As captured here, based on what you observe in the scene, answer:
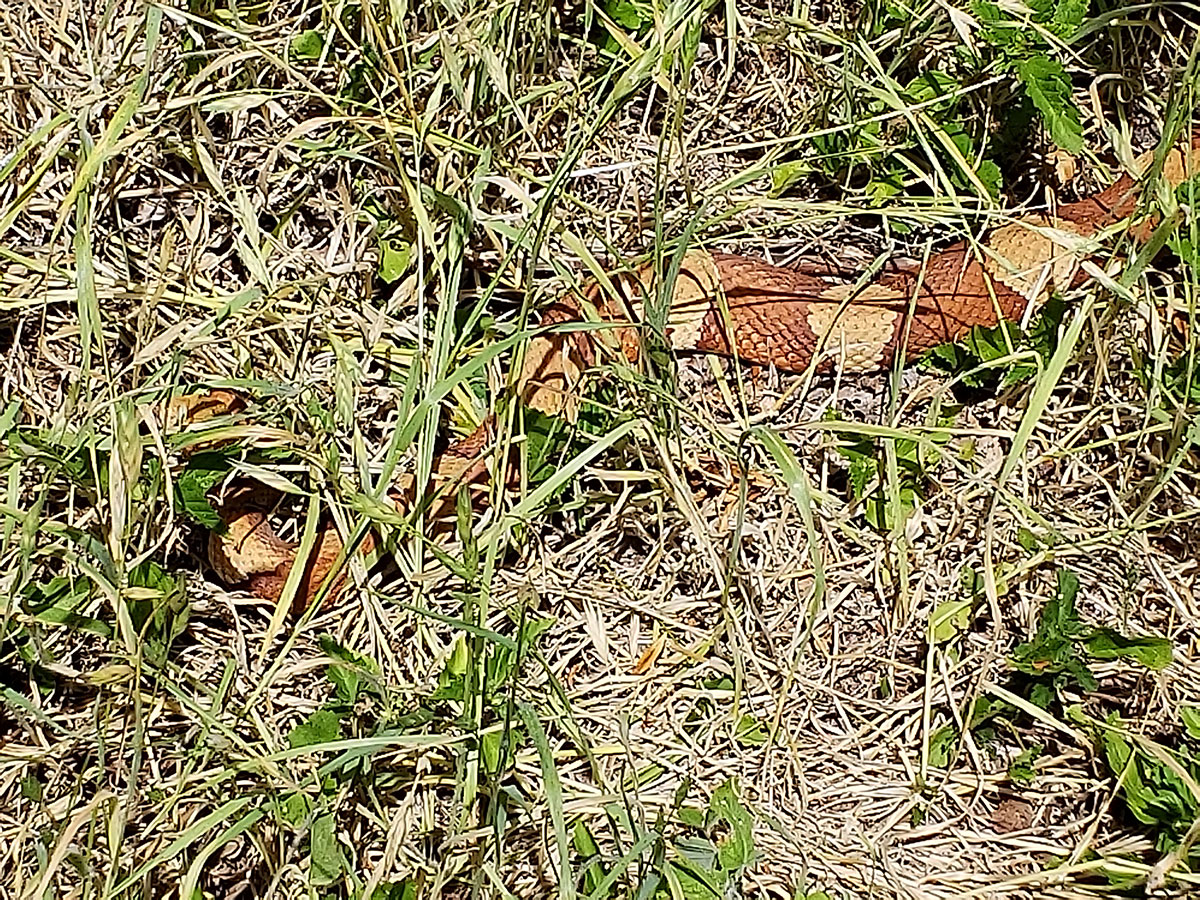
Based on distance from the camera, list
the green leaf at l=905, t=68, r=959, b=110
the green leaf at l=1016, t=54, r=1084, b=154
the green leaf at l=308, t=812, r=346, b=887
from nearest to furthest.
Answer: the green leaf at l=308, t=812, r=346, b=887
the green leaf at l=1016, t=54, r=1084, b=154
the green leaf at l=905, t=68, r=959, b=110

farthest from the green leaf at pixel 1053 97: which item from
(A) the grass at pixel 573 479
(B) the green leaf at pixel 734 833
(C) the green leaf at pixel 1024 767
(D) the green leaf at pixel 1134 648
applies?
(B) the green leaf at pixel 734 833

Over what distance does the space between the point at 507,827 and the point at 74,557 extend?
67 centimetres

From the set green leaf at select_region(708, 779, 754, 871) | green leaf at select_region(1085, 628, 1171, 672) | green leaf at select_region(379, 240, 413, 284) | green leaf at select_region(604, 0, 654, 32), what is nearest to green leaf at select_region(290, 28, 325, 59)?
green leaf at select_region(379, 240, 413, 284)

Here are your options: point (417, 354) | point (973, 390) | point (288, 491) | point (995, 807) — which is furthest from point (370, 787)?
point (973, 390)

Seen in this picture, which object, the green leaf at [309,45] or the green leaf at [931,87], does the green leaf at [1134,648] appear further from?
the green leaf at [309,45]

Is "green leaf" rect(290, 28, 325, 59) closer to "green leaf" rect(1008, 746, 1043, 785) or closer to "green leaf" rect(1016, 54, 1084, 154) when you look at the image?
"green leaf" rect(1016, 54, 1084, 154)

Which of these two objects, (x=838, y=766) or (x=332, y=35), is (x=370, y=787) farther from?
(x=332, y=35)

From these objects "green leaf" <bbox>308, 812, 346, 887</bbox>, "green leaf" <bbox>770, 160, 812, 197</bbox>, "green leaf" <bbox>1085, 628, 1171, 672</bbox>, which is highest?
"green leaf" <bbox>770, 160, 812, 197</bbox>

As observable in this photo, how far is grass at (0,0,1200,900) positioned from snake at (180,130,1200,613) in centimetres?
4

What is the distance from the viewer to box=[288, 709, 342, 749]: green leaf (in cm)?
159

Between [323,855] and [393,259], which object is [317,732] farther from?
[393,259]

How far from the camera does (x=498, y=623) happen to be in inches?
66.4

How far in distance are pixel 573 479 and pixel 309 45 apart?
76 centimetres

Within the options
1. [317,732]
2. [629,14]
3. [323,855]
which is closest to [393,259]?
[629,14]
